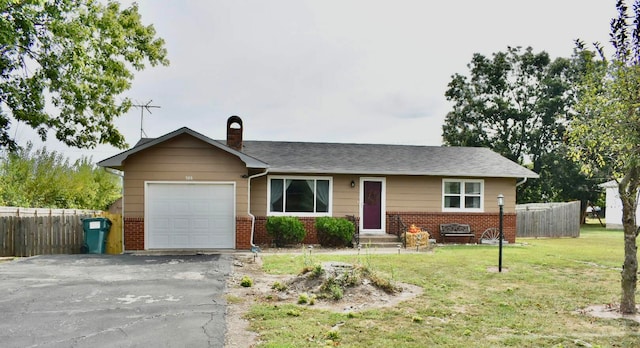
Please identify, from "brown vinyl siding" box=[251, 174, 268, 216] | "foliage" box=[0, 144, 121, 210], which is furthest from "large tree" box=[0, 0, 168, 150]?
"brown vinyl siding" box=[251, 174, 268, 216]

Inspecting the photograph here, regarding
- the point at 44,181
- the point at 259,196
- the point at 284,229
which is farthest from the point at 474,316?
the point at 44,181

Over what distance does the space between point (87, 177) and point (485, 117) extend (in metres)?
25.9

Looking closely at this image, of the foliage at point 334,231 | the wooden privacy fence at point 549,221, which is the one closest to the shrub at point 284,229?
the foliage at point 334,231

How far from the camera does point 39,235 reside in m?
14.3

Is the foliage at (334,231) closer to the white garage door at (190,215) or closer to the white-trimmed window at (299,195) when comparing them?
the white-trimmed window at (299,195)

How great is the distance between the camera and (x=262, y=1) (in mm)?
14000

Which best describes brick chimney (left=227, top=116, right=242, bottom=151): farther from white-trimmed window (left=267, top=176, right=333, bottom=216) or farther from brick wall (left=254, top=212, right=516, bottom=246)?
brick wall (left=254, top=212, right=516, bottom=246)

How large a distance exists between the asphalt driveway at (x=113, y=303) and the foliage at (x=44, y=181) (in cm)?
851

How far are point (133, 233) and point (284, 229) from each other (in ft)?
15.3

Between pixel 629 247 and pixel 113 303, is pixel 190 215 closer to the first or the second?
pixel 113 303

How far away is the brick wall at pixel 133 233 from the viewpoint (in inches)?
557

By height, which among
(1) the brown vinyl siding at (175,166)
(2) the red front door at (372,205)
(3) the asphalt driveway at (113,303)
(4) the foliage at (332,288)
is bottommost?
(3) the asphalt driveway at (113,303)

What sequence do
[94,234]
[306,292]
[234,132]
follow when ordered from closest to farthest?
[306,292]
[94,234]
[234,132]

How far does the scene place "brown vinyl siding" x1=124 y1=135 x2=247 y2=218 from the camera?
1417 cm
